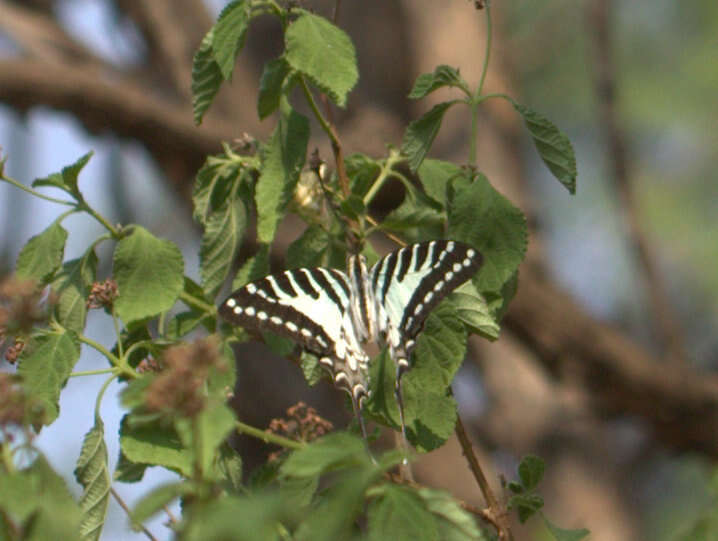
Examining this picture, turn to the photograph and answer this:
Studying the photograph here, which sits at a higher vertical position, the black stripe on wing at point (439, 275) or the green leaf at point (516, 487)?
the black stripe on wing at point (439, 275)

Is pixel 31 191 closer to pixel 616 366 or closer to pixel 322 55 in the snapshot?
pixel 322 55

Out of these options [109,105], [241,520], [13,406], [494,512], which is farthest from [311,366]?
[109,105]

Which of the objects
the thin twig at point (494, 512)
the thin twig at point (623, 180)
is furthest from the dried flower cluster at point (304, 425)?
the thin twig at point (623, 180)

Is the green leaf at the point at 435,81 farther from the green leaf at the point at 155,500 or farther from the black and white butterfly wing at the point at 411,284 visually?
the green leaf at the point at 155,500

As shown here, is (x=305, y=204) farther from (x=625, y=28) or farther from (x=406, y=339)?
(x=625, y=28)

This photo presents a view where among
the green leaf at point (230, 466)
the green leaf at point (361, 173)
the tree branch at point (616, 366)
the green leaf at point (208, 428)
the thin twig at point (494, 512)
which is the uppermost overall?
the green leaf at point (361, 173)

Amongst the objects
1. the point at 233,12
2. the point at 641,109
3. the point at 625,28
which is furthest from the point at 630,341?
the point at 625,28
